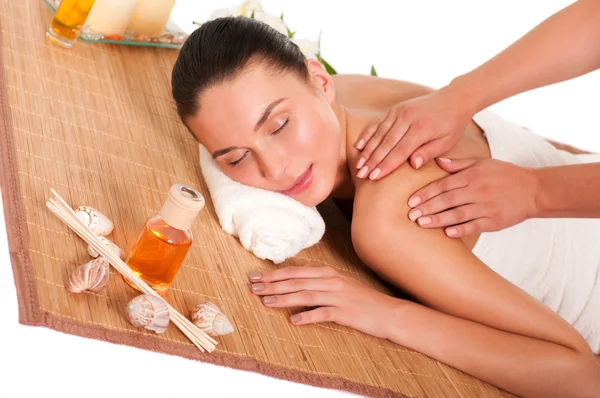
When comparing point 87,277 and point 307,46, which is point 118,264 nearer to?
point 87,277

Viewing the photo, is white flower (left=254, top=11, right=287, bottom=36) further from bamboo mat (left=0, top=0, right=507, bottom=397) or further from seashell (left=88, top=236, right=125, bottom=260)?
seashell (left=88, top=236, right=125, bottom=260)

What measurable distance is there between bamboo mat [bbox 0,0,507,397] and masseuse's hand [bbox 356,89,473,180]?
1.04ft

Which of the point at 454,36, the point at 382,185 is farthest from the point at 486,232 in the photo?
the point at 454,36

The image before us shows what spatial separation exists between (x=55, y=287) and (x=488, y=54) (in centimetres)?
335

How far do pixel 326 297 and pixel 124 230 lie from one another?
1.53 ft

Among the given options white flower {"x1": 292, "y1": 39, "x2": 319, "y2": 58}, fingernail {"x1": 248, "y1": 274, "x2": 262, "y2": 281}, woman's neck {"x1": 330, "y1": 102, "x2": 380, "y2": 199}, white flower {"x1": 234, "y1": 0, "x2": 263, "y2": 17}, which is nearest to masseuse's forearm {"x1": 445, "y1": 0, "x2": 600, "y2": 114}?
woman's neck {"x1": 330, "y1": 102, "x2": 380, "y2": 199}

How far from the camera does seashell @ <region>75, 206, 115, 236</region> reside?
5.49 ft

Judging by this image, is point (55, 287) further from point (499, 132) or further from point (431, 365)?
point (499, 132)

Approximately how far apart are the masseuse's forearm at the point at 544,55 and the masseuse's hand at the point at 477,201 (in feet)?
0.86

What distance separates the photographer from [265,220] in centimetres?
190

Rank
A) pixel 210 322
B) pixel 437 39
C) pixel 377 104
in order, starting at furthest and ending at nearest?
pixel 437 39, pixel 377 104, pixel 210 322

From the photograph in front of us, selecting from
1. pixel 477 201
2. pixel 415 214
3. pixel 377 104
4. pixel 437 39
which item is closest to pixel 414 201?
pixel 415 214

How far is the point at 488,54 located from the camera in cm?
436

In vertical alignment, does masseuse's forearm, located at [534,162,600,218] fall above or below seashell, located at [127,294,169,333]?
above
